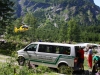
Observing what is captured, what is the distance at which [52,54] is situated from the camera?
13.8 metres

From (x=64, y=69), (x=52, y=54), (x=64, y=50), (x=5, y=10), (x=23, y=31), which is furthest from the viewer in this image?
(x=23, y=31)

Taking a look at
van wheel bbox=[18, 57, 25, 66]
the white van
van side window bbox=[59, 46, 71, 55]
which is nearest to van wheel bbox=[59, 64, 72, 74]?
the white van

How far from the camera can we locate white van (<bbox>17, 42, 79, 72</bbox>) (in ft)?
43.2

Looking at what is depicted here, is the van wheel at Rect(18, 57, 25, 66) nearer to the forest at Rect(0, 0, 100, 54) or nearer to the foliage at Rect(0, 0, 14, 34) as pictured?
the forest at Rect(0, 0, 100, 54)

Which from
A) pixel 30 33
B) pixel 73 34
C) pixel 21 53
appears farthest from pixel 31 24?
pixel 21 53

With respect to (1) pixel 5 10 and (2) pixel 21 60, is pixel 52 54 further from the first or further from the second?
(1) pixel 5 10

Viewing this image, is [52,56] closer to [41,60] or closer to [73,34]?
[41,60]

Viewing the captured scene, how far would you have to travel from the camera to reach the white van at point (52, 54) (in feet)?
43.2

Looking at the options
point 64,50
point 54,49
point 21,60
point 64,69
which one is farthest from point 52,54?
point 21,60

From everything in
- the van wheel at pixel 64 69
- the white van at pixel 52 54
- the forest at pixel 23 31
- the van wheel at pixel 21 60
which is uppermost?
the forest at pixel 23 31

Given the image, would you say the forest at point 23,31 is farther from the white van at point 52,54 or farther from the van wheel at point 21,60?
the white van at point 52,54

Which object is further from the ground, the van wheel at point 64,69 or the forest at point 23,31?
the forest at point 23,31

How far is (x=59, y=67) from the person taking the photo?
13.5m

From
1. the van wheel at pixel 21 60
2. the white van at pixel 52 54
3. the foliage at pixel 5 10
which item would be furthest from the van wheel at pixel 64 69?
the foliage at pixel 5 10
